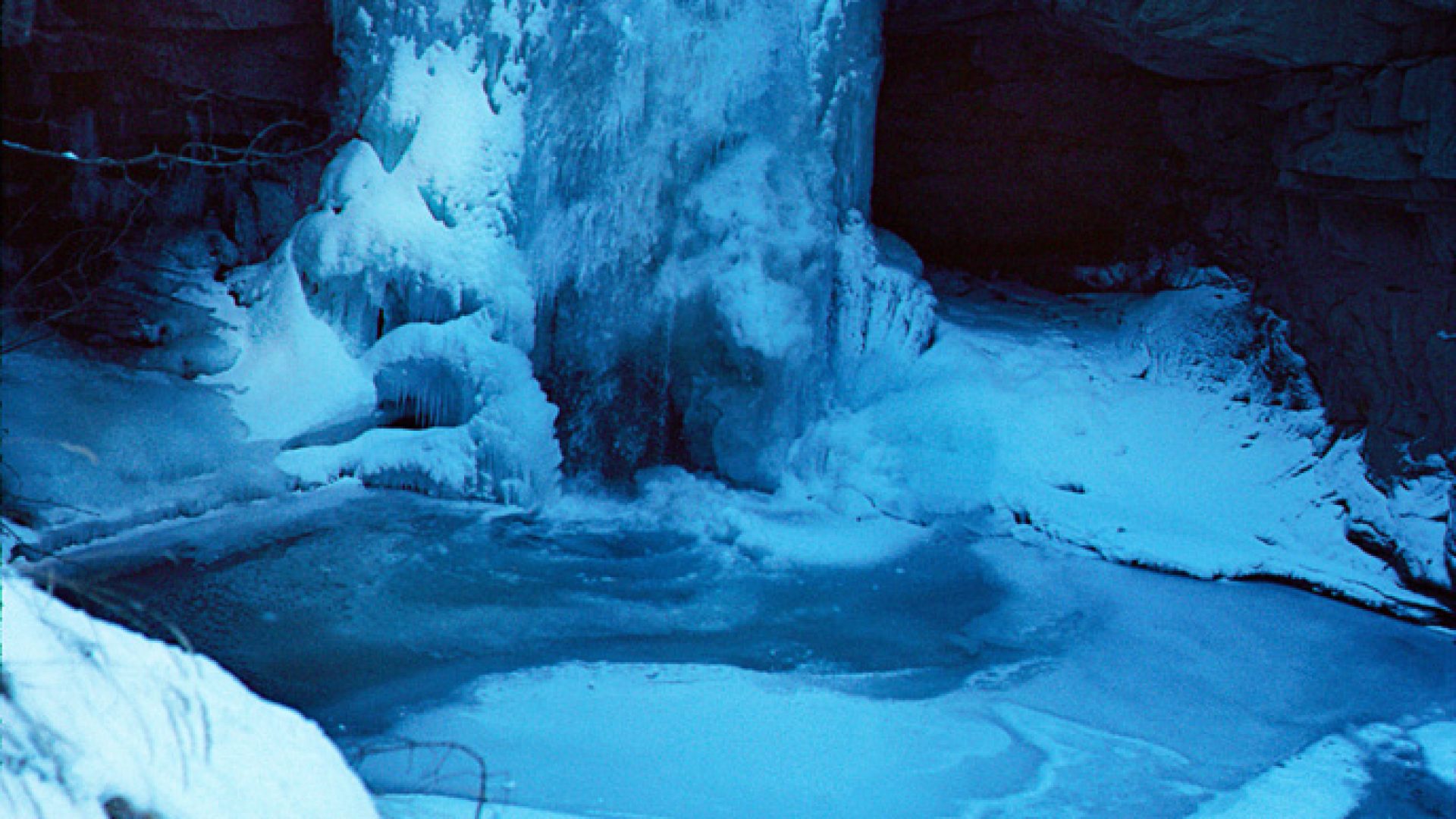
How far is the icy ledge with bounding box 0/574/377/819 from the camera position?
5.72 feet

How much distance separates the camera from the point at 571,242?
7.01 meters

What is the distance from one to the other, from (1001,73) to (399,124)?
16.4 feet

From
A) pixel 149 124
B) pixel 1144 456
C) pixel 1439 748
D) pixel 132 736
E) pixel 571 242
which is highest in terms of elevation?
pixel 149 124

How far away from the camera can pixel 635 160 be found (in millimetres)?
6980

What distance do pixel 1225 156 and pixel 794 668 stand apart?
211 inches

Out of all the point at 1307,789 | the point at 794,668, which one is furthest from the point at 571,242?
→ the point at 1307,789

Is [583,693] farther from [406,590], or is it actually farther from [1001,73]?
Result: [1001,73]

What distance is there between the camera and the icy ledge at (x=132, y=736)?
1744mm

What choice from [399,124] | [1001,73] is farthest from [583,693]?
[1001,73]

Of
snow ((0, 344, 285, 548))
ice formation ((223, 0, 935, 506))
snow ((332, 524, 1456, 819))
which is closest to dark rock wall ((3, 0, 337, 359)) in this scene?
snow ((0, 344, 285, 548))

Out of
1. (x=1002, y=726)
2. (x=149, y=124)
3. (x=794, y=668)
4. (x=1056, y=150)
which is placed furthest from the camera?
(x=1056, y=150)

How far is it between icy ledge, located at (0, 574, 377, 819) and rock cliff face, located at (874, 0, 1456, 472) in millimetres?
5732

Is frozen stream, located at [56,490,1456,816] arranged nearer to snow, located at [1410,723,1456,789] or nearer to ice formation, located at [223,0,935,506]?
snow, located at [1410,723,1456,789]

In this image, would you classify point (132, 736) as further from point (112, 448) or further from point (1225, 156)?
point (1225, 156)
